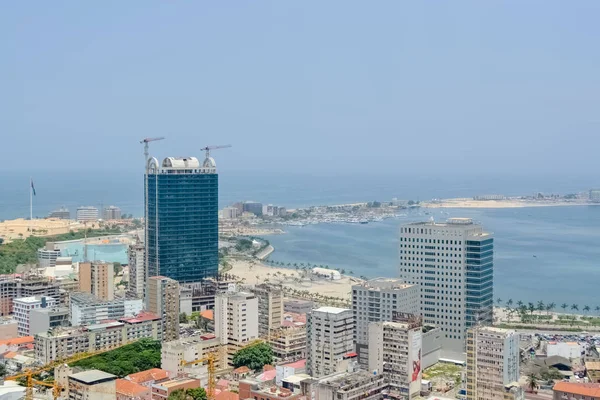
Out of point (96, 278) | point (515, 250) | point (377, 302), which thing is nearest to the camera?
point (377, 302)

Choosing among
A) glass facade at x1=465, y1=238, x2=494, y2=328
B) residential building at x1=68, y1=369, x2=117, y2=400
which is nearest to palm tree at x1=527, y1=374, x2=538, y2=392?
glass facade at x1=465, y1=238, x2=494, y2=328

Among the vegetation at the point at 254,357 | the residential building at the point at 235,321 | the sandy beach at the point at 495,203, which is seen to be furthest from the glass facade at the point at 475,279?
the sandy beach at the point at 495,203

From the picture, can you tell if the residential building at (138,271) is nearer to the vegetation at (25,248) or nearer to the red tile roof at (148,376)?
the vegetation at (25,248)

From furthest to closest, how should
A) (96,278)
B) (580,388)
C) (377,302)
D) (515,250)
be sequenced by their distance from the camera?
(515,250) < (96,278) < (377,302) < (580,388)

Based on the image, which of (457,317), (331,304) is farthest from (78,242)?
(457,317)

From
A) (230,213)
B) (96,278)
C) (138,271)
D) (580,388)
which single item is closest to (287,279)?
(138,271)

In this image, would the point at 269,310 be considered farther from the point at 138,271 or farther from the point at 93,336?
the point at 138,271

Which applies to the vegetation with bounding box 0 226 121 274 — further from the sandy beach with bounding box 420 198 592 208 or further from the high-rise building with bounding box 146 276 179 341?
the sandy beach with bounding box 420 198 592 208
